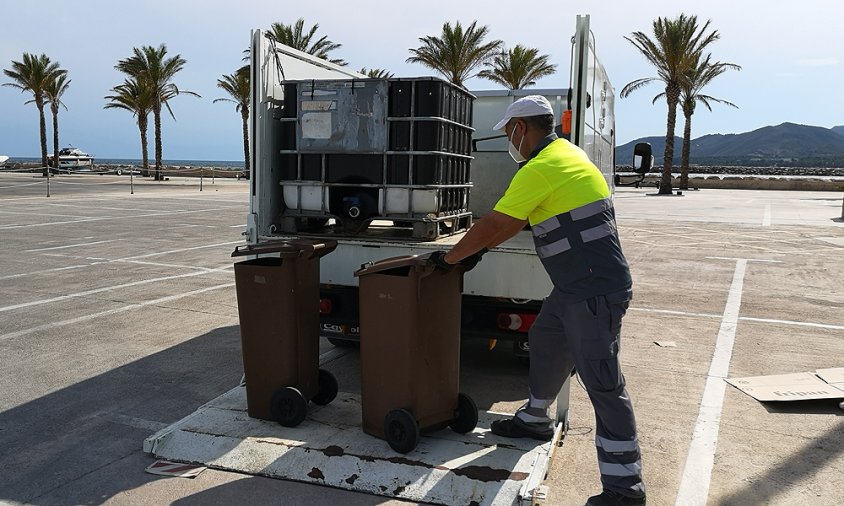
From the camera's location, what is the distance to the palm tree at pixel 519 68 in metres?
37.5

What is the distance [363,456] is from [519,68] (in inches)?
1405

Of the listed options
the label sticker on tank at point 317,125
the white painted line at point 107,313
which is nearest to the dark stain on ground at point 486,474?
the label sticker on tank at point 317,125

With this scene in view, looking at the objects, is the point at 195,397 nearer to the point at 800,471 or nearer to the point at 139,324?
the point at 139,324

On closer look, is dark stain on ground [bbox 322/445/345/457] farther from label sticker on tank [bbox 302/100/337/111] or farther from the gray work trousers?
label sticker on tank [bbox 302/100/337/111]

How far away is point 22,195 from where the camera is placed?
25.5m

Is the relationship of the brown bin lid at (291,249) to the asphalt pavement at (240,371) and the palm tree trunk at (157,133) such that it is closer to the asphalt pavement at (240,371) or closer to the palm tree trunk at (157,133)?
the asphalt pavement at (240,371)

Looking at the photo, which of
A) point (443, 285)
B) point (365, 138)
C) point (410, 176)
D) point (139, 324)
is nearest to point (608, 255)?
point (443, 285)

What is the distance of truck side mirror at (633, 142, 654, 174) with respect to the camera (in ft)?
24.2

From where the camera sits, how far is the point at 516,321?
4961mm

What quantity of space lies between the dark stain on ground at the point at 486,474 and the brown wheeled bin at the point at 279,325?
3.51 ft

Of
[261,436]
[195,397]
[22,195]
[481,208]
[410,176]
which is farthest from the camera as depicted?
[22,195]

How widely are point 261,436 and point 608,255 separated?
2.18m

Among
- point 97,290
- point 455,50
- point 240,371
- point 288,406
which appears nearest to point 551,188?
point 288,406

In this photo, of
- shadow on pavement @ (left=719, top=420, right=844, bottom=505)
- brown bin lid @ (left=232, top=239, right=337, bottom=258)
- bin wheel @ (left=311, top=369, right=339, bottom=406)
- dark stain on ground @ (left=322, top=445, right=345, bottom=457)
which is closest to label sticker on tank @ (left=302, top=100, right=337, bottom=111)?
brown bin lid @ (left=232, top=239, right=337, bottom=258)
